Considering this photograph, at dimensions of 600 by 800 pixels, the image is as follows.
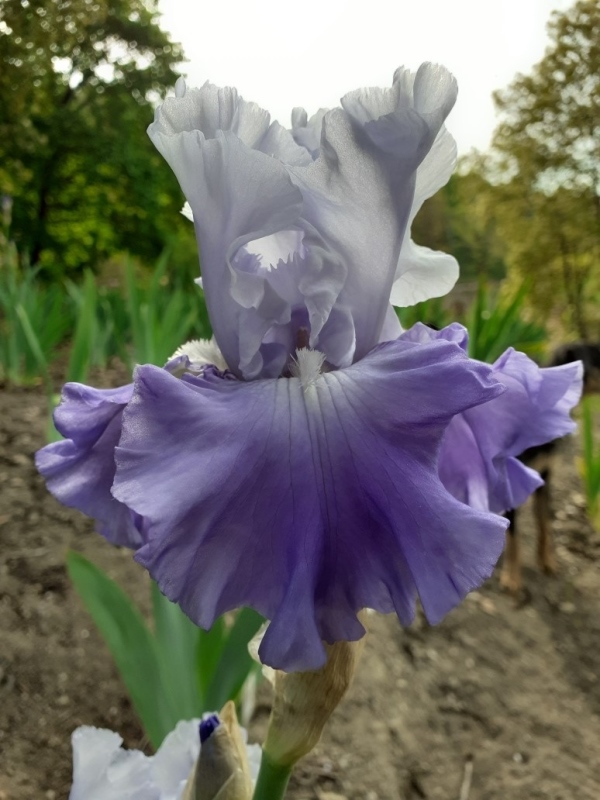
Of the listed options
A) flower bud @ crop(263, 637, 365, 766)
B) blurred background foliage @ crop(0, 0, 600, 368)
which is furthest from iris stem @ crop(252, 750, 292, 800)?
blurred background foliage @ crop(0, 0, 600, 368)

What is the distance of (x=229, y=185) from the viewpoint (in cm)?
38

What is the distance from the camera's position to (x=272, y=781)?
1.41 ft

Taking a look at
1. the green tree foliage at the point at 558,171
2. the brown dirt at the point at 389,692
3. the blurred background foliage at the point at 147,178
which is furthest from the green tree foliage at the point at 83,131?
the brown dirt at the point at 389,692

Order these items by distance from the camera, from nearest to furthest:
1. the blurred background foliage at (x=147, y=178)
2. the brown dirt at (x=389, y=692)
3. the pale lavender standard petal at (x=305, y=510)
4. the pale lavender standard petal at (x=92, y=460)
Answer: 1. the pale lavender standard petal at (x=305, y=510)
2. the pale lavender standard petal at (x=92, y=460)
3. the brown dirt at (x=389, y=692)
4. the blurred background foliage at (x=147, y=178)

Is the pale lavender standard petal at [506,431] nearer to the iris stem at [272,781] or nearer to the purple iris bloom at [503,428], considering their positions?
the purple iris bloom at [503,428]

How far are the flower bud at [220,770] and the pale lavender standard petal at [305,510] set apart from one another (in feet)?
0.63

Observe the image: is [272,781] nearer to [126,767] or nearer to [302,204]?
[126,767]

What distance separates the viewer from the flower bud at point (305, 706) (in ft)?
1.37

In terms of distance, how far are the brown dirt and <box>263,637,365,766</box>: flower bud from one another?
58 cm

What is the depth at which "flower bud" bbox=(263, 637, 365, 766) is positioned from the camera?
0.42m

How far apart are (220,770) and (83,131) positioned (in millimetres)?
7546

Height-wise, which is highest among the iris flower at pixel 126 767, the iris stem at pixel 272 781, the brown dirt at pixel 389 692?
the iris stem at pixel 272 781

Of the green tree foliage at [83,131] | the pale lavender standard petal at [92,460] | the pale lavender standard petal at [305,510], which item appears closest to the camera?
the pale lavender standard petal at [305,510]

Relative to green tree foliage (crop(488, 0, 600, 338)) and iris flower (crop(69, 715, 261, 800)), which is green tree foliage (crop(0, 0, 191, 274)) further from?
iris flower (crop(69, 715, 261, 800))
